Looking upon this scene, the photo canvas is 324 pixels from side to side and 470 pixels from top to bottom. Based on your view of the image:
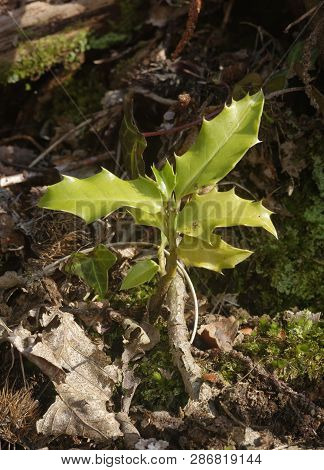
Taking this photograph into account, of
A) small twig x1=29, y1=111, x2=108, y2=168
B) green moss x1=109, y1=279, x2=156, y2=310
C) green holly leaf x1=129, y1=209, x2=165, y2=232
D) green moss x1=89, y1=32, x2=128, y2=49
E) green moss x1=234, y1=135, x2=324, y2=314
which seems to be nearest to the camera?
green holly leaf x1=129, y1=209, x2=165, y2=232

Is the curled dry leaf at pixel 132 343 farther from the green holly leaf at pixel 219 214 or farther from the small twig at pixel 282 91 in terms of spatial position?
the small twig at pixel 282 91

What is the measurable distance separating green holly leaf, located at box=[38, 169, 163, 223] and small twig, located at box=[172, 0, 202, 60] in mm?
1069

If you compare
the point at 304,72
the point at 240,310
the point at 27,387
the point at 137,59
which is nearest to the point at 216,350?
the point at 240,310

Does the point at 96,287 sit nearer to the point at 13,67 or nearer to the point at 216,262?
the point at 216,262

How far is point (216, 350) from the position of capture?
181 centimetres

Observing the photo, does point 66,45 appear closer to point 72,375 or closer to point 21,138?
point 21,138

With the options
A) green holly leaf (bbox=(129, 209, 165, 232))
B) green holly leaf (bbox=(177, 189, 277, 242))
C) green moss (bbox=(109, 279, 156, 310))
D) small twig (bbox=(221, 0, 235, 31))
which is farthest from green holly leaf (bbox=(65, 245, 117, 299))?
small twig (bbox=(221, 0, 235, 31))

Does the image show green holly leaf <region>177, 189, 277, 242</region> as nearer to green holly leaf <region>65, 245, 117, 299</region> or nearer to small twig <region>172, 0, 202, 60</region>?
green holly leaf <region>65, 245, 117, 299</region>

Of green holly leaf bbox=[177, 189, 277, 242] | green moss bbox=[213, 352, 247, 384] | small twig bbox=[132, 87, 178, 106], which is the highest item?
small twig bbox=[132, 87, 178, 106]

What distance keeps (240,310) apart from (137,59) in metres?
1.34

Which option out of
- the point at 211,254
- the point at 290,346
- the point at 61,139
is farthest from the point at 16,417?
the point at 61,139

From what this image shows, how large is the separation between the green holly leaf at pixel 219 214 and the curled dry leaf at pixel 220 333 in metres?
0.45

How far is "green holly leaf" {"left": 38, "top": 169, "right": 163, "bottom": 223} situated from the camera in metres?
1.55

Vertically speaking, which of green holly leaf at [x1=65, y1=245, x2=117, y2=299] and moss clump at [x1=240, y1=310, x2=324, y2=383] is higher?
green holly leaf at [x1=65, y1=245, x2=117, y2=299]
